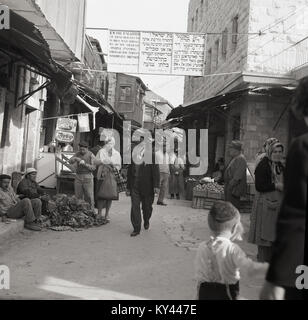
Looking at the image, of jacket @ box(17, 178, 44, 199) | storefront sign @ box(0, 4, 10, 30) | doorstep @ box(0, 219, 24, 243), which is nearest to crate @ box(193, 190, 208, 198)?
jacket @ box(17, 178, 44, 199)

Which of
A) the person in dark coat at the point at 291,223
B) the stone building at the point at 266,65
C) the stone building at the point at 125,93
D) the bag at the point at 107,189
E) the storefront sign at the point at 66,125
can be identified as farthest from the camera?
the stone building at the point at 125,93

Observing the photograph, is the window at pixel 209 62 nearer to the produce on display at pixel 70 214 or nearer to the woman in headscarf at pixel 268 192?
the produce on display at pixel 70 214

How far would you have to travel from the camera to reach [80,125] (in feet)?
51.8

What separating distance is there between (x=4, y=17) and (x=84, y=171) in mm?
3925

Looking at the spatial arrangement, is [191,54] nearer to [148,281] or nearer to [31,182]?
[31,182]

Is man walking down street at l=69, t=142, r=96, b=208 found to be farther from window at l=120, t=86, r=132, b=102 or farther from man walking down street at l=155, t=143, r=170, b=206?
window at l=120, t=86, r=132, b=102

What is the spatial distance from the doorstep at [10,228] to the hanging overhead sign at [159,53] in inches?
245

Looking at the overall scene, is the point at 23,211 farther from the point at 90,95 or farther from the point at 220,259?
the point at 90,95

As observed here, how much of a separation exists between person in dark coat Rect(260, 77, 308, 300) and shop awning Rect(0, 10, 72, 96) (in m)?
5.60

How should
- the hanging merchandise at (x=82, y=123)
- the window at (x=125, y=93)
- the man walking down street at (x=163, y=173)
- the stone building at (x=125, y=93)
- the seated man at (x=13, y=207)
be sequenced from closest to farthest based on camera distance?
the seated man at (x=13, y=207) < the man walking down street at (x=163, y=173) < the hanging merchandise at (x=82, y=123) < the stone building at (x=125, y=93) < the window at (x=125, y=93)

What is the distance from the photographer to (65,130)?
1416 cm

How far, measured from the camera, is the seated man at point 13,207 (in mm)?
7742

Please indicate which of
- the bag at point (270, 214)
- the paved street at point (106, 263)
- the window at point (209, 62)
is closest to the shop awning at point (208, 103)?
the window at point (209, 62)
